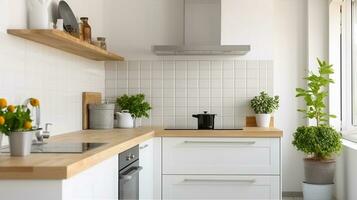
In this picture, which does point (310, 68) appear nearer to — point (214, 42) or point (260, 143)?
point (214, 42)

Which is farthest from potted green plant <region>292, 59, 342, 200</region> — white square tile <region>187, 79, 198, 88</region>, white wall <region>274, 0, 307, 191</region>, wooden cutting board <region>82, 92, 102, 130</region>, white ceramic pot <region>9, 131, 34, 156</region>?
white ceramic pot <region>9, 131, 34, 156</region>

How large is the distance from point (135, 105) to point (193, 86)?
60 centimetres

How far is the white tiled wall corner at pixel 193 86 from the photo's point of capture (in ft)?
16.5

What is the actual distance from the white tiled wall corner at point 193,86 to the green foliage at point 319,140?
0.54 m

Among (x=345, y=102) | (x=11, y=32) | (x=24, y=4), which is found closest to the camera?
(x=11, y=32)

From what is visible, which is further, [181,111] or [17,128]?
[181,111]

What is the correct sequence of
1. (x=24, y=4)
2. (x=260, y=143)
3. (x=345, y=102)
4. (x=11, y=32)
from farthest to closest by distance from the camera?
1. (x=345, y=102)
2. (x=260, y=143)
3. (x=24, y=4)
4. (x=11, y=32)

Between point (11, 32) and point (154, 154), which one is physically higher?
point (11, 32)

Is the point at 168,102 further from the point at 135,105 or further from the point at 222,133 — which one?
the point at 222,133

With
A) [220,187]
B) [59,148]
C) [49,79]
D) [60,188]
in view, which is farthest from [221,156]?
[60,188]

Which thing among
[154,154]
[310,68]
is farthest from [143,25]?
[310,68]

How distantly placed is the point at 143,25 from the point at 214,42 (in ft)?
2.40

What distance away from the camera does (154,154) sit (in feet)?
14.2

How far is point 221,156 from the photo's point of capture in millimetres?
4324
